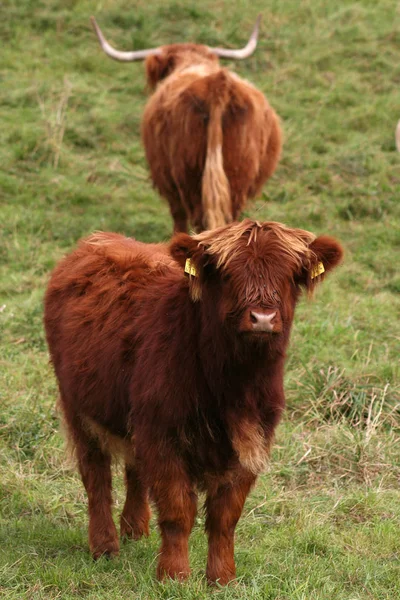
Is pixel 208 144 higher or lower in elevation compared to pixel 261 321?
lower

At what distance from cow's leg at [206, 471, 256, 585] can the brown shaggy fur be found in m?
4.46

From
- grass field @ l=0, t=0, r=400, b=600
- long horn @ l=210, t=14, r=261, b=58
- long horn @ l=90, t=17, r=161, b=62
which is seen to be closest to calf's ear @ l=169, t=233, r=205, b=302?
grass field @ l=0, t=0, r=400, b=600

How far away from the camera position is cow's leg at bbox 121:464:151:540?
4883 mm

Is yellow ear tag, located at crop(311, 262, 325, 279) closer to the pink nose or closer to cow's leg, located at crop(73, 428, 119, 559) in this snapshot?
the pink nose

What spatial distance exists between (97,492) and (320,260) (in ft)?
5.19

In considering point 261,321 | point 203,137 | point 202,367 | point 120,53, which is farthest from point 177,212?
point 261,321

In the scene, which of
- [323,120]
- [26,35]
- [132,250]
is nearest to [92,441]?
[132,250]

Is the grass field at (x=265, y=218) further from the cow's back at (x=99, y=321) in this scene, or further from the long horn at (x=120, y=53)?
the cow's back at (x=99, y=321)

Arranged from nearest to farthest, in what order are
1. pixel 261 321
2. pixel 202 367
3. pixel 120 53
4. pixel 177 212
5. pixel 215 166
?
pixel 261 321 → pixel 202 367 → pixel 215 166 → pixel 177 212 → pixel 120 53

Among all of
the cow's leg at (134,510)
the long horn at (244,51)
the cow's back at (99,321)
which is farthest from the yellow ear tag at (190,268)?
the long horn at (244,51)

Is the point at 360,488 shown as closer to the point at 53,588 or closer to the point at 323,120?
the point at 53,588

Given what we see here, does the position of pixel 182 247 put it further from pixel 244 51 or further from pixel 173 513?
pixel 244 51

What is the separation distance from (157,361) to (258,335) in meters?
0.58

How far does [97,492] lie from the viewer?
15.4 feet
